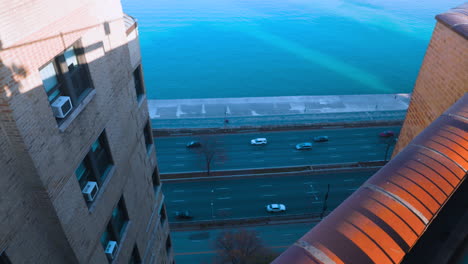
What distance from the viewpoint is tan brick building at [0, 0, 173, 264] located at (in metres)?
5.67

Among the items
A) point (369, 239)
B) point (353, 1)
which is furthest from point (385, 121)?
point (353, 1)

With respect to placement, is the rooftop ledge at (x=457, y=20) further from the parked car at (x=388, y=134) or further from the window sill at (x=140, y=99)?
the parked car at (x=388, y=134)

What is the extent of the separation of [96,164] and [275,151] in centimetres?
4204

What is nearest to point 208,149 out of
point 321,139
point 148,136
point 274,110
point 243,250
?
point 243,250

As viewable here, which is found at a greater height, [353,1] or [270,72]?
[353,1]

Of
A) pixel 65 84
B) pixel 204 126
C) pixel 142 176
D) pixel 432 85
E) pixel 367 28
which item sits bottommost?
pixel 204 126

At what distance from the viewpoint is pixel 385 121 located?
2218 inches

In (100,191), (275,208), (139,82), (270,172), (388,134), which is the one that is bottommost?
(275,208)

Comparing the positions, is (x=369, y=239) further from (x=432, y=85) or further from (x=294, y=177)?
(x=294, y=177)

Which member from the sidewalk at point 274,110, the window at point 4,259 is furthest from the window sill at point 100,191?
the sidewalk at point 274,110

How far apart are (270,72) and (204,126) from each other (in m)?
29.1

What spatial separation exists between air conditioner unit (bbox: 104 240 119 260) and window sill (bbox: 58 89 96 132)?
462 cm

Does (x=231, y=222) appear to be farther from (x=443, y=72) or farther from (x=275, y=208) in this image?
(x=443, y=72)

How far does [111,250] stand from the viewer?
9766 millimetres
